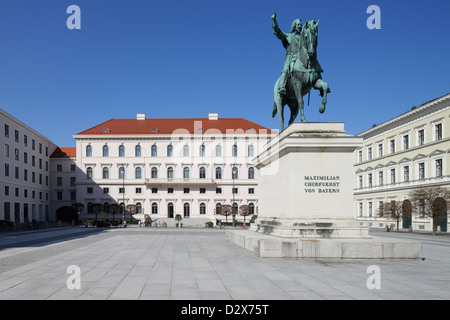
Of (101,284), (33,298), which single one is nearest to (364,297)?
(101,284)

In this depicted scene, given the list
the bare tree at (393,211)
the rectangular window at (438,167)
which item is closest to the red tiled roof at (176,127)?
the bare tree at (393,211)

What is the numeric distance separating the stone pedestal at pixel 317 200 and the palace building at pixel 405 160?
3128 cm

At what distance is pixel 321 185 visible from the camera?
12.5 meters

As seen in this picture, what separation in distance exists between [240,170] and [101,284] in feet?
219

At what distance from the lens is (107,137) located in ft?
246

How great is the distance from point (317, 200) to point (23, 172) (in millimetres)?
61183

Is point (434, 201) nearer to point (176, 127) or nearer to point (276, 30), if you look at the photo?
point (276, 30)

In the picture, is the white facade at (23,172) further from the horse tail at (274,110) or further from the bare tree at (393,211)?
the bare tree at (393,211)

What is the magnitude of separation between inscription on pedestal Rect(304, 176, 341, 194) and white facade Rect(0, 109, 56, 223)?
51759 millimetres

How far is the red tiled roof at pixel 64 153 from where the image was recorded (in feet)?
255

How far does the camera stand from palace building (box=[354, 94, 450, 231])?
1645 inches

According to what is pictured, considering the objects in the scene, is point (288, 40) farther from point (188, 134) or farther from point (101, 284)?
point (188, 134)

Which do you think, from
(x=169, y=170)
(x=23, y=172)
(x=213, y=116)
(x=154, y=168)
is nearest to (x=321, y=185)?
(x=23, y=172)

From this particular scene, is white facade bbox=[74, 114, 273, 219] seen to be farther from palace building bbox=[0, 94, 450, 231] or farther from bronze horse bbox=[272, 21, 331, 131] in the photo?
bronze horse bbox=[272, 21, 331, 131]
